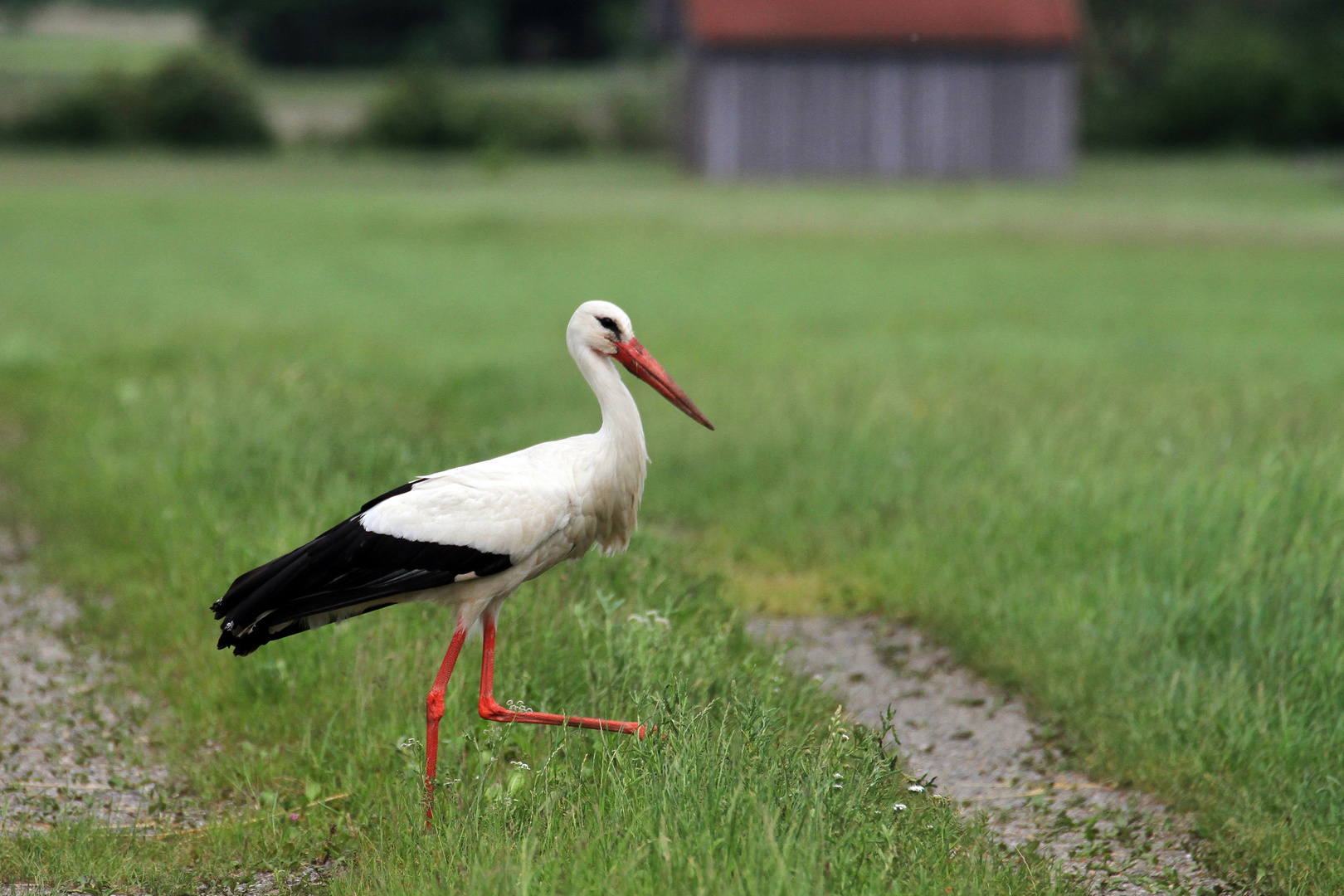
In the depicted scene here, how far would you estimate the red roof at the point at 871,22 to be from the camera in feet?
133

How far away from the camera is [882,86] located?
42000 millimetres

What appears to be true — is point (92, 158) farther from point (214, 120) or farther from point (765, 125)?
point (765, 125)

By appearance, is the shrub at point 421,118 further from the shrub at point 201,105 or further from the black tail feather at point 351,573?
the black tail feather at point 351,573

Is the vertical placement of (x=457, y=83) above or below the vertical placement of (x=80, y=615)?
above

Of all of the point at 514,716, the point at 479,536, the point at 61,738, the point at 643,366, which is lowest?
the point at 61,738

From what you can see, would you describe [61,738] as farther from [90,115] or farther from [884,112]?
[90,115]

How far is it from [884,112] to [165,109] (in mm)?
30603

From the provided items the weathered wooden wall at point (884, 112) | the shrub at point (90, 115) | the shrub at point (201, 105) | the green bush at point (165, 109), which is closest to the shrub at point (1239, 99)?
the weathered wooden wall at point (884, 112)

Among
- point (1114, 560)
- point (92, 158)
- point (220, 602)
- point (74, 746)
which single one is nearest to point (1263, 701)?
point (1114, 560)

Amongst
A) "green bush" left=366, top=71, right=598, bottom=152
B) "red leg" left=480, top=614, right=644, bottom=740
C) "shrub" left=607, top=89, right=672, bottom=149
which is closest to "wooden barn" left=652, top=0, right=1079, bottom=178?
"shrub" left=607, top=89, right=672, bottom=149

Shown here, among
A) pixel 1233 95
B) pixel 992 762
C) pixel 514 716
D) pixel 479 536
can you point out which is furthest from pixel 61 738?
pixel 1233 95

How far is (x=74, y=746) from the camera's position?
6.28 m

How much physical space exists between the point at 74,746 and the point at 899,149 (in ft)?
130

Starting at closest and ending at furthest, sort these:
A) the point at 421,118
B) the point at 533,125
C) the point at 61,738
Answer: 1. the point at 61,738
2. the point at 533,125
3. the point at 421,118
